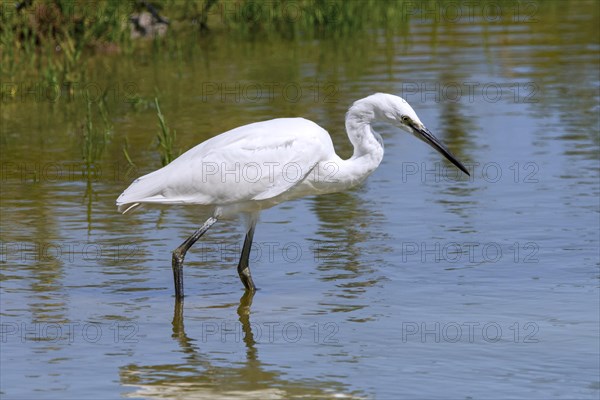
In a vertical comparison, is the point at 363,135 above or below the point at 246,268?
above

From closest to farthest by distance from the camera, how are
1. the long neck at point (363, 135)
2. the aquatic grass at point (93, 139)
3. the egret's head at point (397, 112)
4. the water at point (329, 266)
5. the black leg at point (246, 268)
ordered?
the water at point (329, 266) → the egret's head at point (397, 112) → the long neck at point (363, 135) → the black leg at point (246, 268) → the aquatic grass at point (93, 139)

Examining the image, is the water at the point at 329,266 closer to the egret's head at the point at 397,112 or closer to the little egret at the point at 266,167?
the little egret at the point at 266,167

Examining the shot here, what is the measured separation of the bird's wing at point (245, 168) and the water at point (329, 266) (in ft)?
2.21

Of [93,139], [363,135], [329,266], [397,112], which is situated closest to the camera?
[397,112]

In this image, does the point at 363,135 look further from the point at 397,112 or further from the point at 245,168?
the point at 245,168

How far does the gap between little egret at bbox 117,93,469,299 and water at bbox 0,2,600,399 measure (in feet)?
2.07

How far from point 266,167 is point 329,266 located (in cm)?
113

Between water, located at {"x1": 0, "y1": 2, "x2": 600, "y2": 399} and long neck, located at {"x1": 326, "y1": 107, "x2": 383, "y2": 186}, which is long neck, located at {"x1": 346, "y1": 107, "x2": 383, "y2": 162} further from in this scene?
water, located at {"x1": 0, "y1": 2, "x2": 600, "y2": 399}

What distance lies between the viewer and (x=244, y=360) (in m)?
7.14

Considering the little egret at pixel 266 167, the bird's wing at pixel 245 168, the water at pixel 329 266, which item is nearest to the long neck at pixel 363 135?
the little egret at pixel 266 167

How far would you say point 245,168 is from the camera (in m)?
8.30

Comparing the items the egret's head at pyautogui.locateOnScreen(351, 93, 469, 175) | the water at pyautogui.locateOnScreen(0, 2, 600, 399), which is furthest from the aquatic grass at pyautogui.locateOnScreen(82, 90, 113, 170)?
the egret's head at pyautogui.locateOnScreen(351, 93, 469, 175)

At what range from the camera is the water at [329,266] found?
686 cm

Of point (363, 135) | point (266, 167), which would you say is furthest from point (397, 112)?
point (266, 167)
